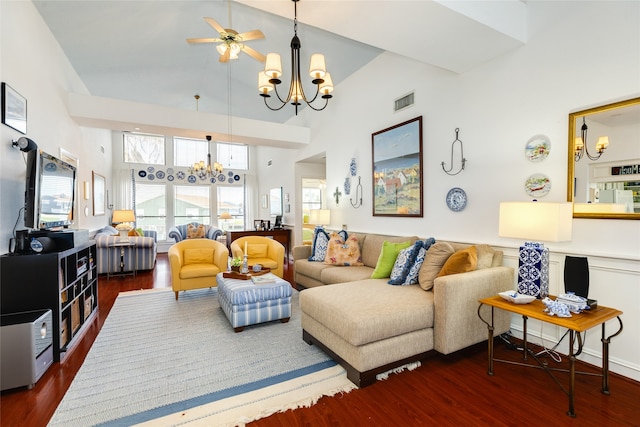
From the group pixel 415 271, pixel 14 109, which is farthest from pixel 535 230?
pixel 14 109

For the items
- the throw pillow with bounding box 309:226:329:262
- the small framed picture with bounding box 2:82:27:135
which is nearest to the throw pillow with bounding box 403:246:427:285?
the throw pillow with bounding box 309:226:329:262

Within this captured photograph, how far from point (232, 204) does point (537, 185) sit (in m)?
9.02

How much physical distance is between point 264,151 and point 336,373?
8.21 meters

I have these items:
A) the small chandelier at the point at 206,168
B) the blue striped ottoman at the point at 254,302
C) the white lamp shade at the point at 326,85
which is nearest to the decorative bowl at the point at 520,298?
the blue striped ottoman at the point at 254,302

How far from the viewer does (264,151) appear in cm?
955

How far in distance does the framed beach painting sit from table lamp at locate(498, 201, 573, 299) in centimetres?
153

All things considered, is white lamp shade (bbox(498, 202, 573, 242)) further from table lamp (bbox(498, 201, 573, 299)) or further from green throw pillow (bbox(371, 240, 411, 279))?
green throw pillow (bbox(371, 240, 411, 279))

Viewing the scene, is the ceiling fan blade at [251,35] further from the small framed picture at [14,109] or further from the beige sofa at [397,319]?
the beige sofa at [397,319]

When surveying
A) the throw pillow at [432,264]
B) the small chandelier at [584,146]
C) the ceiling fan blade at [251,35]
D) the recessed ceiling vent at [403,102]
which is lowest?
the throw pillow at [432,264]

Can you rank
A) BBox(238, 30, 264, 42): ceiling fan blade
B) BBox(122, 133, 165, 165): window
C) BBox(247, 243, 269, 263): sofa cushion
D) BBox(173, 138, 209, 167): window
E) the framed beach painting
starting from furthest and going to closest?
1. BBox(173, 138, 209, 167): window
2. BBox(122, 133, 165, 165): window
3. BBox(247, 243, 269, 263): sofa cushion
4. the framed beach painting
5. BBox(238, 30, 264, 42): ceiling fan blade

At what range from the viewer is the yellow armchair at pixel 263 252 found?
470 cm

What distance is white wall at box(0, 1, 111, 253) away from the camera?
2.74 meters

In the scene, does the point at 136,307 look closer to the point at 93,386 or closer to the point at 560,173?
the point at 93,386

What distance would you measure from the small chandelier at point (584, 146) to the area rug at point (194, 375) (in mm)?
2549
